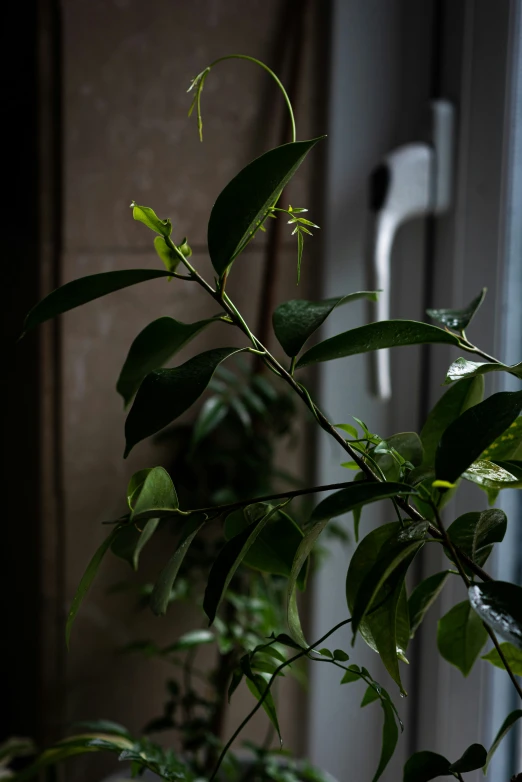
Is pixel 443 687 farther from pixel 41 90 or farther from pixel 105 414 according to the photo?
pixel 41 90

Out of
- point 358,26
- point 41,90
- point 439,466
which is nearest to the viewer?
point 439,466

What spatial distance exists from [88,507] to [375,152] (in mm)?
557

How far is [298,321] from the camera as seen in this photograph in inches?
15.0

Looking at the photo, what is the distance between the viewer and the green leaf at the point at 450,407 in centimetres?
43

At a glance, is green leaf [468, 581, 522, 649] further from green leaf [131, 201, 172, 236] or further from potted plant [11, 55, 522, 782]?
green leaf [131, 201, 172, 236]

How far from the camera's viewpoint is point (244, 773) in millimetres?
886

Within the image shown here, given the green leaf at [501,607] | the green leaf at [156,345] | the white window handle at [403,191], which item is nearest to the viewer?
the green leaf at [501,607]

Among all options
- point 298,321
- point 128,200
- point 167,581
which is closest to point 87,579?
point 167,581

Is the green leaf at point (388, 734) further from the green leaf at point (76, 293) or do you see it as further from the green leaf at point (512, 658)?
the green leaf at point (76, 293)

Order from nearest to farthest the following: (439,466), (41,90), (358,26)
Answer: (439,466) < (41,90) < (358,26)

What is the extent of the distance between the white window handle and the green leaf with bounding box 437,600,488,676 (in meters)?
0.47

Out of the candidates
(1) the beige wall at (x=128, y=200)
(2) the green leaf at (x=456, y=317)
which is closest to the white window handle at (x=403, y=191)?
(1) the beige wall at (x=128, y=200)

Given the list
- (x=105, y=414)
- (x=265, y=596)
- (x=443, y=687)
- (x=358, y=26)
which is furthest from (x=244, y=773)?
(x=358, y=26)

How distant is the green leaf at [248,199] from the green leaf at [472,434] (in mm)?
118
